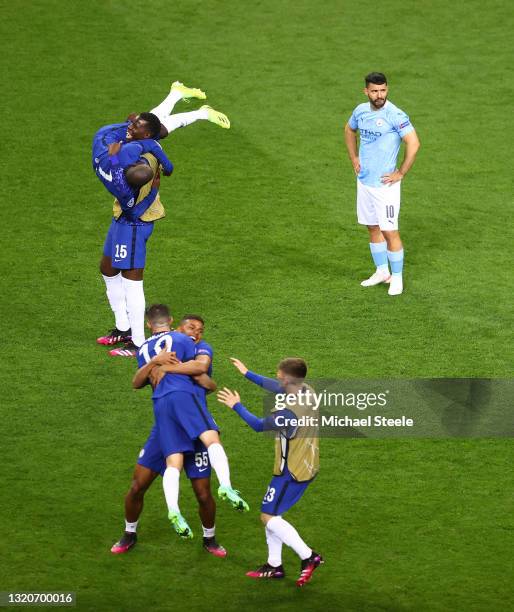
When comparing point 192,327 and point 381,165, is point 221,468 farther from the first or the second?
point 381,165

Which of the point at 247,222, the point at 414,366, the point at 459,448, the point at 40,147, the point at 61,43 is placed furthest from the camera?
the point at 61,43

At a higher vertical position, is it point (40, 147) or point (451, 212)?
point (40, 147)

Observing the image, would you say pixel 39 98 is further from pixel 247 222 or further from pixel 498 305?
pixel 498 305

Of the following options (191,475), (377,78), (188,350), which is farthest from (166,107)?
(191,475)

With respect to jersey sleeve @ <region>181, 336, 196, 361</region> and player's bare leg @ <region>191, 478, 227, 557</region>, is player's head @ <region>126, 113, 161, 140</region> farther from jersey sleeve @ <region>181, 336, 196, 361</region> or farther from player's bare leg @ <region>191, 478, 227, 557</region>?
player's bare leg @ <region>191, 478, 227, 557</region>

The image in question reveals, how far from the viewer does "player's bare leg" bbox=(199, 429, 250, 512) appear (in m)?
9.77

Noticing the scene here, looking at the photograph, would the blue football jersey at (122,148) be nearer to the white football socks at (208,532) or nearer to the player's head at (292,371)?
the player's head at (292,371)

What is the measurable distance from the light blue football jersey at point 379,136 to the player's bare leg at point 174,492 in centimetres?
545

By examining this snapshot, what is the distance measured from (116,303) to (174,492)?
4.12 metres

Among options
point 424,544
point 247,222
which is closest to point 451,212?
point 247,222

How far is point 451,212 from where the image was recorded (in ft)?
55.4

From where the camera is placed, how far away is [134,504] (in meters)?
10.3

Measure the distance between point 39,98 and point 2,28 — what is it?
240cm

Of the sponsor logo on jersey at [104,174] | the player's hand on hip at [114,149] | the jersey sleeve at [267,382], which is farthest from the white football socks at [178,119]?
the jersey sleeve at [267,382]
